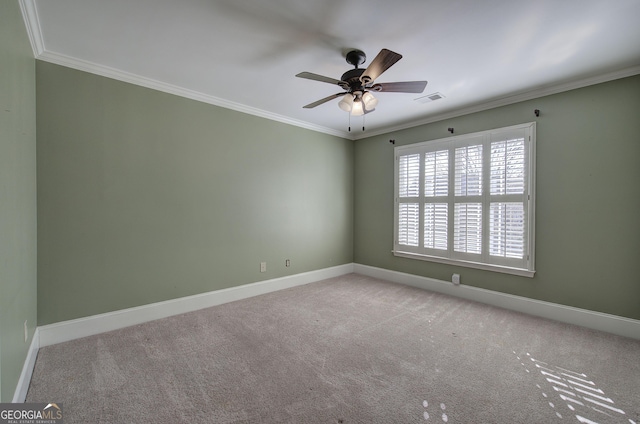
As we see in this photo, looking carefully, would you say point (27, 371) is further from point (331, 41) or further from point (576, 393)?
point (576, 393)

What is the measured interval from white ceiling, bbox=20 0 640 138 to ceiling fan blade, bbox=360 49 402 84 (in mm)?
273

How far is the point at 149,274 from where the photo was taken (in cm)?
307

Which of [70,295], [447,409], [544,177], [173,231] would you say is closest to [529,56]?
[544,177]

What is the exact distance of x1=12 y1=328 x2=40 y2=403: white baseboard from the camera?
1.71 m

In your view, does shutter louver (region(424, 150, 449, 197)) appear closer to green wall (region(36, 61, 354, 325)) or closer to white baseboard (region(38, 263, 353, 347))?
green wall (region(36, 61, 354, 325))

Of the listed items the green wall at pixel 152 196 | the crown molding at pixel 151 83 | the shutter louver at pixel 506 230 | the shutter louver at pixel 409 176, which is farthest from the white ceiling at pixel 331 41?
the shutter louver at pixel 506 230

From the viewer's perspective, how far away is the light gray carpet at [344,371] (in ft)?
5.67

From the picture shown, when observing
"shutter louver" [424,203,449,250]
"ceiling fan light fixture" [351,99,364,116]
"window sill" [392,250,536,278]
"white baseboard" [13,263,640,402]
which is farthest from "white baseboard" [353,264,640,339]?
"ceiling fan light fixture" [351,99,364,116]

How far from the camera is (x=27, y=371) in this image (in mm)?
1970

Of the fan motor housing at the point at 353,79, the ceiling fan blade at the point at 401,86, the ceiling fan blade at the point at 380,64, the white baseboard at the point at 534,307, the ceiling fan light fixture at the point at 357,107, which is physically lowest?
the white baseboard at the point at 534,307

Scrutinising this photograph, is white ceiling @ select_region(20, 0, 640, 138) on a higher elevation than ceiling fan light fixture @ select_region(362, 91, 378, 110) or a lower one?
higher

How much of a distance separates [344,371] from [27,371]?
7.51ft

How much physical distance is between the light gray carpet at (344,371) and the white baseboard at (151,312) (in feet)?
0.38

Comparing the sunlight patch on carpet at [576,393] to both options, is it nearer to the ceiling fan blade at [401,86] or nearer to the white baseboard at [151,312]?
the ceiling fan blade at [401,86]
